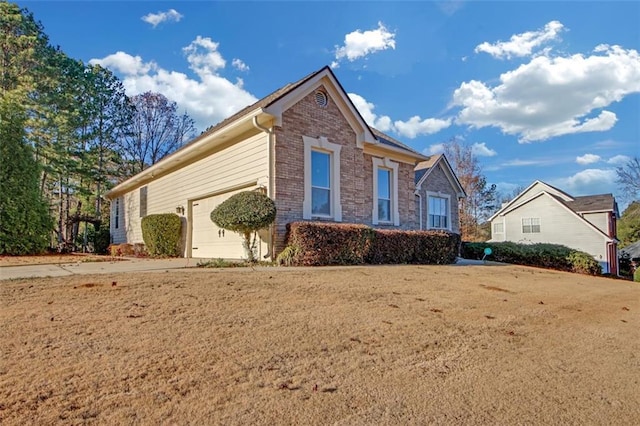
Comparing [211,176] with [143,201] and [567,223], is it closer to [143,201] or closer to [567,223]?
[143,201]

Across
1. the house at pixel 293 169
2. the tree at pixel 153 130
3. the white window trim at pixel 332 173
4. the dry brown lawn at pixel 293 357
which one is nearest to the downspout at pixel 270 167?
the house at pixel 293 169

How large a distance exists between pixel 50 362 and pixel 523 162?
1357 inches

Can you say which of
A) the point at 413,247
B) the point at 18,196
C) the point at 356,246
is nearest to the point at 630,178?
the point at 413,247

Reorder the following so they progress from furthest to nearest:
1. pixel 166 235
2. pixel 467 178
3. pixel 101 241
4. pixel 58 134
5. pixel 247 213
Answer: pixel 467 178 < pixel 101 241 < pixel 58 134 < pixel 166 235 < pixel 247 213

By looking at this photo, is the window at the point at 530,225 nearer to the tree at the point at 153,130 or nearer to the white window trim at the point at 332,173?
the white window trim at the point at 332,173

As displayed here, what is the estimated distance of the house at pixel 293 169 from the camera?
10.4 meters

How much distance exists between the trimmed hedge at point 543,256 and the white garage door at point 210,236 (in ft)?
45.3

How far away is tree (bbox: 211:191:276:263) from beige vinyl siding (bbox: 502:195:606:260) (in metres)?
26.8

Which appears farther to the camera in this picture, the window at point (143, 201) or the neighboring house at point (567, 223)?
the neighboring house at point (567, 223)

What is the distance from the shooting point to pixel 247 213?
9.18 metres

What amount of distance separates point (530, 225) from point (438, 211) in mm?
15540

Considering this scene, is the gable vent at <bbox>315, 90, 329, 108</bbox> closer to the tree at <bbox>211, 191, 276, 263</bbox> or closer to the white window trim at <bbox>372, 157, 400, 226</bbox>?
the white window trim at <bbox>372, 157, 400, 226</bbox>

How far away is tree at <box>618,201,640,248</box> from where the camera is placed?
114 feet

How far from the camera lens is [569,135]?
95.7 ft
